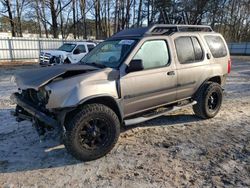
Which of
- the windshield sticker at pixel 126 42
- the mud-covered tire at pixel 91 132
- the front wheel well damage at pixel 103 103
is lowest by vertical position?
the mud-covered tire at pixel 91 132

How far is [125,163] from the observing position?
3805 mm

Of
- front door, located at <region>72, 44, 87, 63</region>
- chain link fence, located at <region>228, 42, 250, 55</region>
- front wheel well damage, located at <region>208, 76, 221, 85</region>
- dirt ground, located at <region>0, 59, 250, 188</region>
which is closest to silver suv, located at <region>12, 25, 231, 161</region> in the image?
front wheel well damage, located at <region>208, 76, 221, 85</region>

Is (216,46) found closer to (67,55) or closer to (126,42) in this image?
(126,42)

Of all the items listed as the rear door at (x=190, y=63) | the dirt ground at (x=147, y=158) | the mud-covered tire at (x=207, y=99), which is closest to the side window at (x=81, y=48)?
the dirt ground at (x=147, y=158)

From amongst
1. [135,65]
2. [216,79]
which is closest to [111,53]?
[135,65]

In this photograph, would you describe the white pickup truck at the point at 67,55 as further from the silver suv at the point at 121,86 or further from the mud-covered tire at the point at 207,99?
the mud-covered tire at the point at 207,99

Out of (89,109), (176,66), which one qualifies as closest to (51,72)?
(89,109)

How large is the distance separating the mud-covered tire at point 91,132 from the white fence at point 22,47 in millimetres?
19144

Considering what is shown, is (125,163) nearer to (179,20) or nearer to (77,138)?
(77,138)

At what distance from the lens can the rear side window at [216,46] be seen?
5703mm

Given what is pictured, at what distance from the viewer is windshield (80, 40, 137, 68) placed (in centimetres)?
436

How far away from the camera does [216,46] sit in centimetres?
585

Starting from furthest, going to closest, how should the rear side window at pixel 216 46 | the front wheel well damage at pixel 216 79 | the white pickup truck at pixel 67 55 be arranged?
the white pickup truck at pixel 67 55 → the front wheel well damage at pixel 216 79 → the rear side window at pixel 216 46

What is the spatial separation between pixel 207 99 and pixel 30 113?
12.0ft
